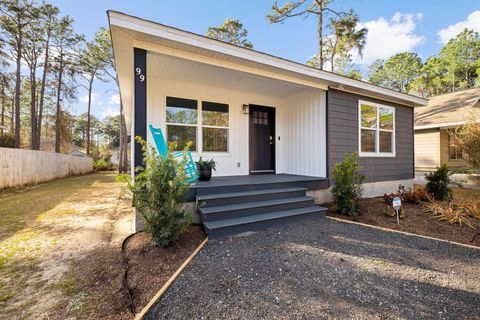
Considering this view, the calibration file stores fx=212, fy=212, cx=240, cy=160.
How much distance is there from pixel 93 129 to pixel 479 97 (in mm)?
46050

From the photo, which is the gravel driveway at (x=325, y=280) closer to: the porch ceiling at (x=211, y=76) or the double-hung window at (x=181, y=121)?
the double-hung window at (x=181, y=121)

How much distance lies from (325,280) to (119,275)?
209cm

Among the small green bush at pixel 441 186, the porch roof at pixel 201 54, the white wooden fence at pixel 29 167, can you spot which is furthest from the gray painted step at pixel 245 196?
the white wooden fence at pixel 29 167

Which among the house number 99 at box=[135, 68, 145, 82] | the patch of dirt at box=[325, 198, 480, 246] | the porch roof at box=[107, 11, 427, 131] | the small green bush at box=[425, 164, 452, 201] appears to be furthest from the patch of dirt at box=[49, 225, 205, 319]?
the small green bush at box=[425, 164, 452, 201]

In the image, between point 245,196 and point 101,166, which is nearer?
point 245,196

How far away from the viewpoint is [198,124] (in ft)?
17.2

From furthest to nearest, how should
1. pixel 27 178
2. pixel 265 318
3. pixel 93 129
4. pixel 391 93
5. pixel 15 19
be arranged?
1. pixel 93 129
2. pixel 15 19
3. pixel 27 178
4. pixel 391 93
5. pixel 265 318

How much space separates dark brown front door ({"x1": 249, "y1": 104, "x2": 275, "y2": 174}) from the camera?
5988mm

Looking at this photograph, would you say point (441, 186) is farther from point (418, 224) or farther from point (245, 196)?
point (245, 196)

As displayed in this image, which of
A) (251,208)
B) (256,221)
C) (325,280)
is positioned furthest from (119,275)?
(325,280)

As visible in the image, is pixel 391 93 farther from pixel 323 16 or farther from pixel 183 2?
pixel 323 16

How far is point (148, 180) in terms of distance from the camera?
8.56ft

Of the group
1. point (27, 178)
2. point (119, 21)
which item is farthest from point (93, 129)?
point (119, 21)

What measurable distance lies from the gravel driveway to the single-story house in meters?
Result: 0.70
